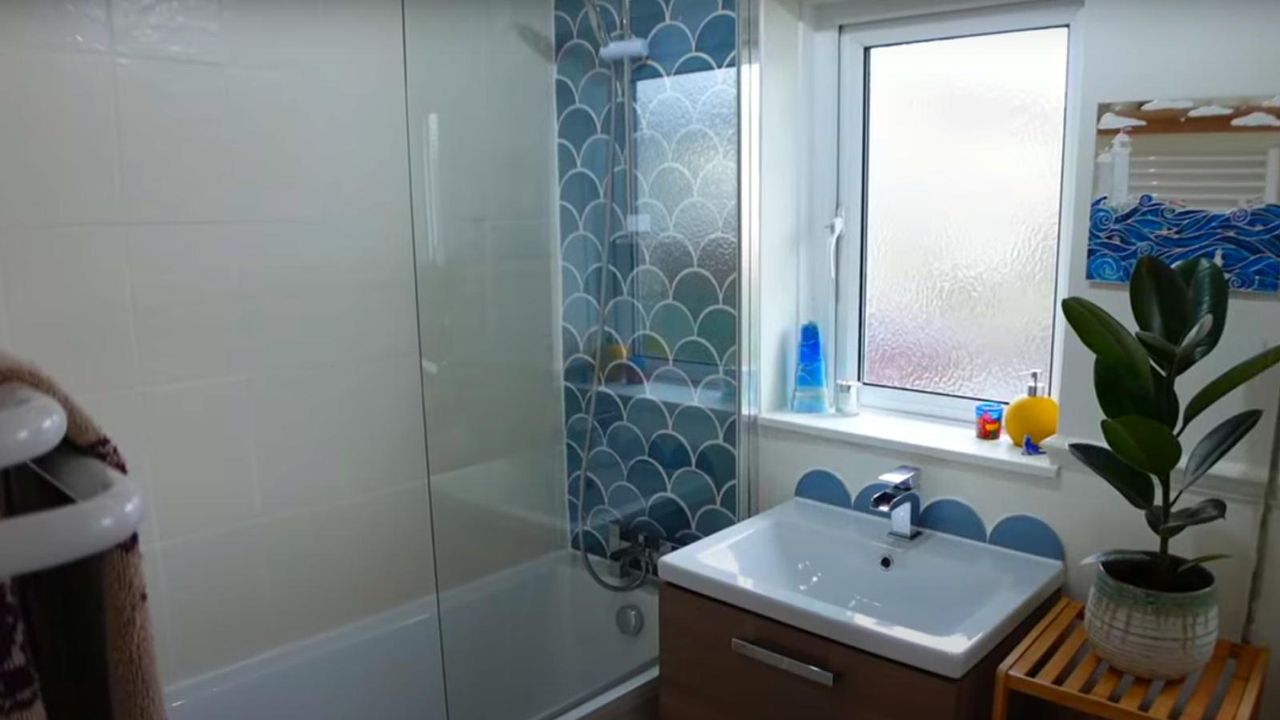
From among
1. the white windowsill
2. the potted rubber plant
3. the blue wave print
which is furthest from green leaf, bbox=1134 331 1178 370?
the white windowsill

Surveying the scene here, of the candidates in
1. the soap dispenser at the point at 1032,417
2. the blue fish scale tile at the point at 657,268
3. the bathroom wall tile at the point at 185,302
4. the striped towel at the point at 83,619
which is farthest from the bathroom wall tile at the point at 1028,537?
the bathroom wall tile at the point at 185,302

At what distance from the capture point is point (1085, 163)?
1593 millimetres

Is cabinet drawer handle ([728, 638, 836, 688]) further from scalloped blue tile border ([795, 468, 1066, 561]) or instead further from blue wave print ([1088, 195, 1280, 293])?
blue wave print ([1088, 195, 1280, 293])

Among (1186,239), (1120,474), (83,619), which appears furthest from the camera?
(1186,239)

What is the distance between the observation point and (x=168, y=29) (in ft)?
6.04

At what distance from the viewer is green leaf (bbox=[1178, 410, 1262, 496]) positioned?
1.35 meters

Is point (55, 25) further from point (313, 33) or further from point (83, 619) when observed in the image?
point (83, 619)

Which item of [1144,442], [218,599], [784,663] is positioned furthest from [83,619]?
[218,599]

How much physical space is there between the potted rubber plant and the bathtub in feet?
3.33

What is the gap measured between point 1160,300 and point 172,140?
1779 mm

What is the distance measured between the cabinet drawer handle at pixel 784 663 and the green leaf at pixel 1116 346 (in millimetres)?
641

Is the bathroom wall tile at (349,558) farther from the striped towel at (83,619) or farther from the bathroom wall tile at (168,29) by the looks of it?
the striped towel at (83,619)

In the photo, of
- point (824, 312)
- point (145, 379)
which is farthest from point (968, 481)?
point (145, 379)

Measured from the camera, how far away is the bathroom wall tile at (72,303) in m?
1.72
